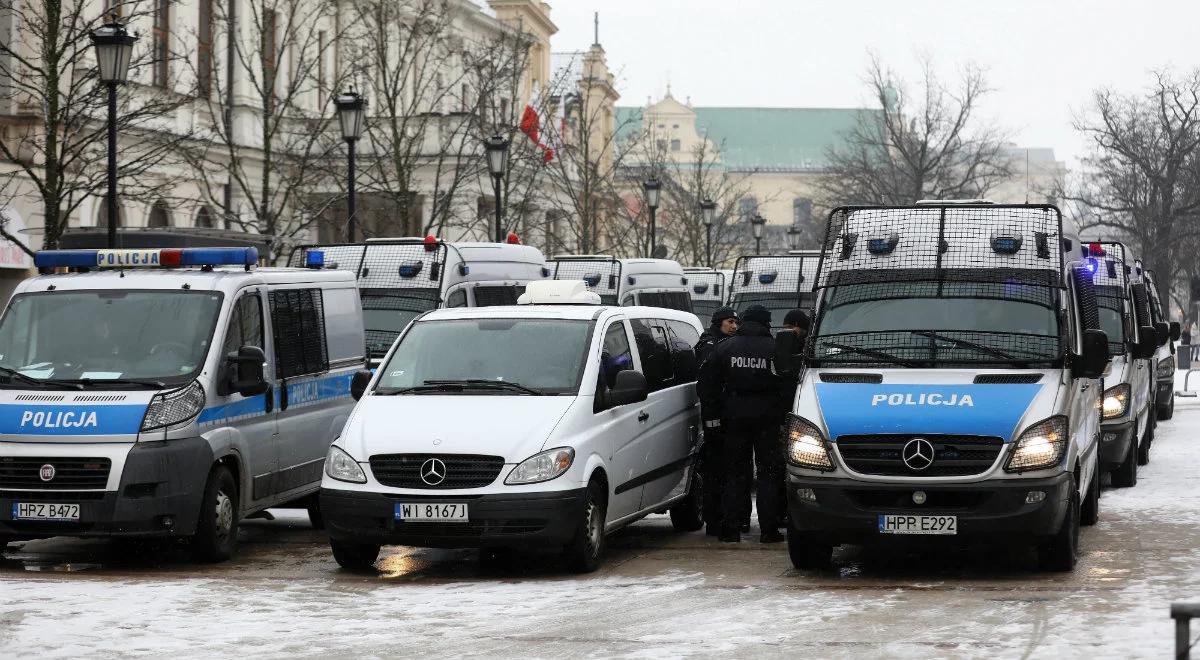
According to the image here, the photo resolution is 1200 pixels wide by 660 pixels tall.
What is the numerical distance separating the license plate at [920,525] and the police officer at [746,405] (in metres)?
2.19

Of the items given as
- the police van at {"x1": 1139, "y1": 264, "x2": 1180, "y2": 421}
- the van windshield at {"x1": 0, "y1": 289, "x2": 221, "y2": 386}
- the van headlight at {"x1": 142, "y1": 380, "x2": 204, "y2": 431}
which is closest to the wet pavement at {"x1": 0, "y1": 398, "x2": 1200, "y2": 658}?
the van headlight at {"x1": 142, "y1": 380, "x2": 204, "y2": 431}

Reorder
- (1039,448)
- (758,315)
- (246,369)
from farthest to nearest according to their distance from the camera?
(758,315)
(246,369)
(1039,448)

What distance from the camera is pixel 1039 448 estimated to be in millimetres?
10891

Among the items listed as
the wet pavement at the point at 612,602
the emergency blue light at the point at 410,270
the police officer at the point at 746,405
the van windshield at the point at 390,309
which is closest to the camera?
the wet pavement at the point at 612,602

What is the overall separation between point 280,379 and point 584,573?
3.20 meters

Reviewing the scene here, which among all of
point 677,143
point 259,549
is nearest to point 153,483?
point 259,549

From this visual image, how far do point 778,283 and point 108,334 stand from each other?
545 inches

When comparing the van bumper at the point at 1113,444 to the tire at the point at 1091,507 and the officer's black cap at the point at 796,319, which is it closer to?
the tire at the point at 1091,507

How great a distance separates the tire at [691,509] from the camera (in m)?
14.2

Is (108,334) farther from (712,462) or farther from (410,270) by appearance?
(410,270)

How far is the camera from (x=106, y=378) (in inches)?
479

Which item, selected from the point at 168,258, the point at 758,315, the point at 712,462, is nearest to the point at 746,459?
the point at 712,462

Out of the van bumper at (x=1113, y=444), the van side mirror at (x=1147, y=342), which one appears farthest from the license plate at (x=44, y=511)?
the van bumper at (x=1113, y=444)

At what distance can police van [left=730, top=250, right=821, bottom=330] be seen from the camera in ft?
80.7
